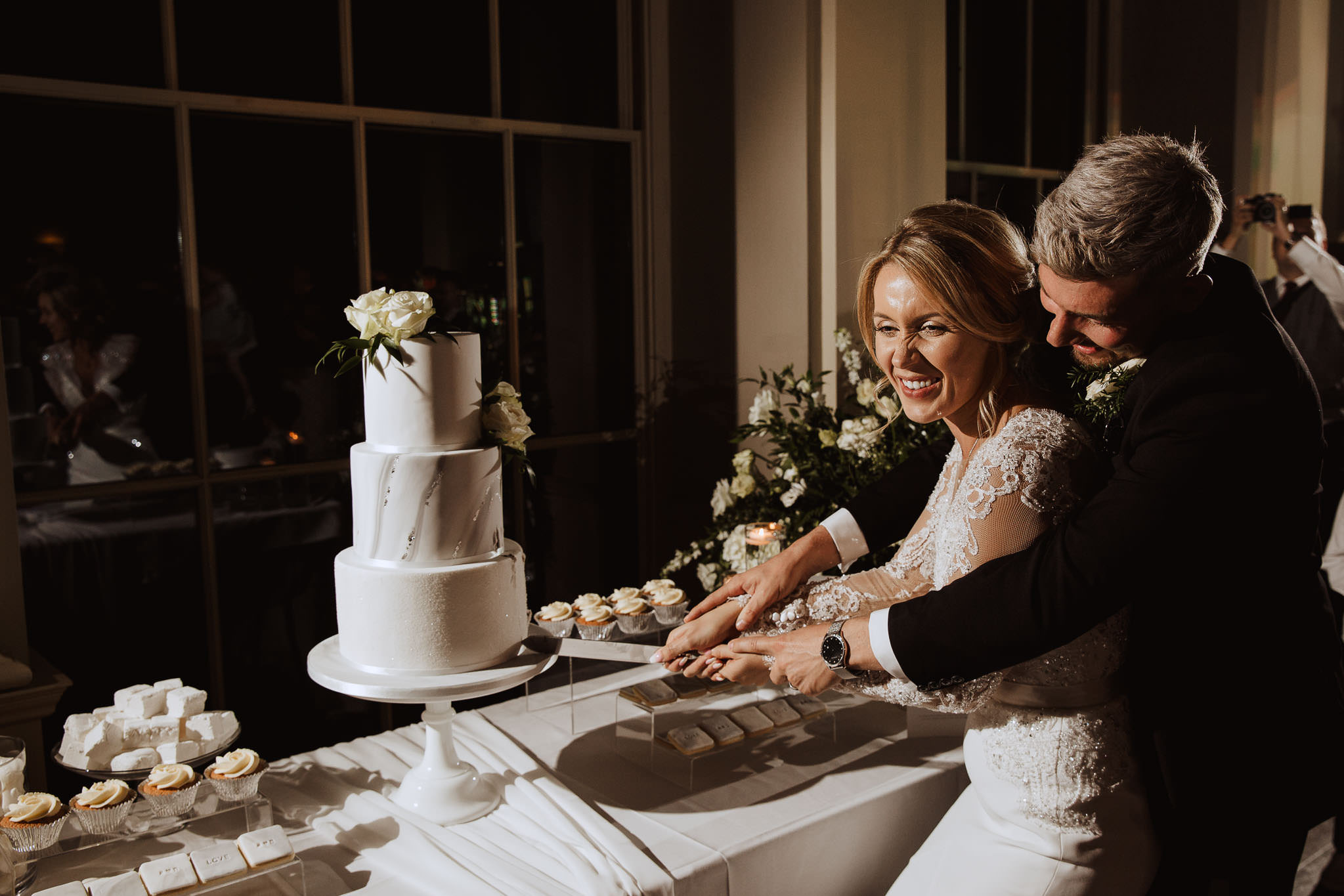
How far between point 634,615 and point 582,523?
181cm

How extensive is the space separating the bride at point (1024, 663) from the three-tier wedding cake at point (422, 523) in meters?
0.69

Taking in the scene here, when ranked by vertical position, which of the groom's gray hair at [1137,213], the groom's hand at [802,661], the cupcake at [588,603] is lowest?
the cupcake at [588,603]

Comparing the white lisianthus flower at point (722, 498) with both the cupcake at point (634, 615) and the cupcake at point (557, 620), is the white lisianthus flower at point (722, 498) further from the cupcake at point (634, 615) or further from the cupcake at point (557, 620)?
the cupcake at point (557, 620)

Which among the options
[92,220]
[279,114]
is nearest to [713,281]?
[279,114]

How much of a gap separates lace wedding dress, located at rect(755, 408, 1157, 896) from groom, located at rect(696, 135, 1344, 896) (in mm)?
52

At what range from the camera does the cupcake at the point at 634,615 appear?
2.28m

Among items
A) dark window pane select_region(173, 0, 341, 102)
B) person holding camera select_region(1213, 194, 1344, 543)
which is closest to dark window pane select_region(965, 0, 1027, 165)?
person holding camera select_region(1213, 194, 1344, 543)

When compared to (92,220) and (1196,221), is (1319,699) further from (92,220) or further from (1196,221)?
(92,220)

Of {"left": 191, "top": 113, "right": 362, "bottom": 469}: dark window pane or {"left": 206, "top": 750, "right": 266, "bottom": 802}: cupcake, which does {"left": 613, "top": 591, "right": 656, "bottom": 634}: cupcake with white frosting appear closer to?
{"left": 206, "top": 750, "right": 266, "bottom": 802}: cupcake

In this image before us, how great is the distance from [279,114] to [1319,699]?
317cm

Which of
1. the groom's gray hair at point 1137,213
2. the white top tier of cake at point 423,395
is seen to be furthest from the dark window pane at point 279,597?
the groom's gray hair at point 1137,213

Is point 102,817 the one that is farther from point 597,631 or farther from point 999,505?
point 999,505

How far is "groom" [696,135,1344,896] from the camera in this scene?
1280 millimetres

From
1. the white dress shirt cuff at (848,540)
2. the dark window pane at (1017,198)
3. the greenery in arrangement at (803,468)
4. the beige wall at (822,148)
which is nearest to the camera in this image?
the white dress shirt cuff at (848,540)
